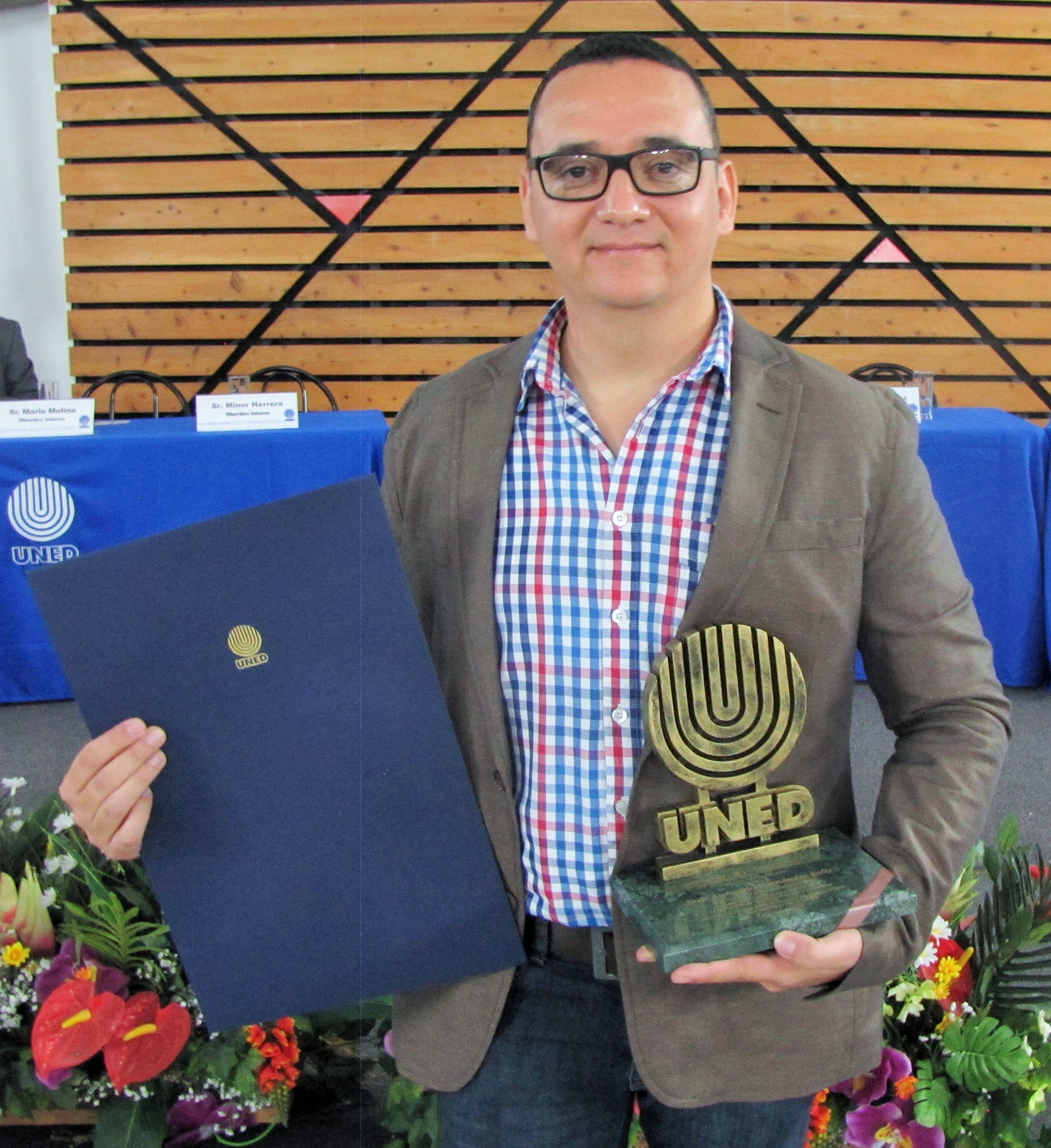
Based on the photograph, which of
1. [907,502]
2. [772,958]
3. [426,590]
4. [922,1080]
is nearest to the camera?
[772,958]

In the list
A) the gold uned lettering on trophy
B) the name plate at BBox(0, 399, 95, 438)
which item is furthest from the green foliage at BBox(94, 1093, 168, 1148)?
the name plate at BBox(0, 399, 95, 438)

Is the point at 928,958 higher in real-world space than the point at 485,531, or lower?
lower

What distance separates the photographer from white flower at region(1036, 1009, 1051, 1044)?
1.51 metres

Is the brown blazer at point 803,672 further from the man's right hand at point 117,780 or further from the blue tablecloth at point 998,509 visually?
the blue tablecloth at point 998,509

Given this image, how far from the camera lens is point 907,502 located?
3.03 feet

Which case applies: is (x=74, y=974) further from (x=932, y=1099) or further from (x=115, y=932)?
(x=932, y=1099)

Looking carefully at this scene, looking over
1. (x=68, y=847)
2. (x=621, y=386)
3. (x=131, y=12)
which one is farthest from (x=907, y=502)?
(x=131, y=12)

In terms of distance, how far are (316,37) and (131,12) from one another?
95 cm

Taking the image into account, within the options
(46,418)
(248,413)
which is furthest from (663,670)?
(46,418)

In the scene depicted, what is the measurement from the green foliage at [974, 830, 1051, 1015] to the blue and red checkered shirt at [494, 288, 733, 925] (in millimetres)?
903

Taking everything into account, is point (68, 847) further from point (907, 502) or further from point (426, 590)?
point (907, 502)

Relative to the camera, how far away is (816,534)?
903mm

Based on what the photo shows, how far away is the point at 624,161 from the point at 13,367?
4436mm

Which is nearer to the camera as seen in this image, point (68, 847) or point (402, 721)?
point (402, 721)
